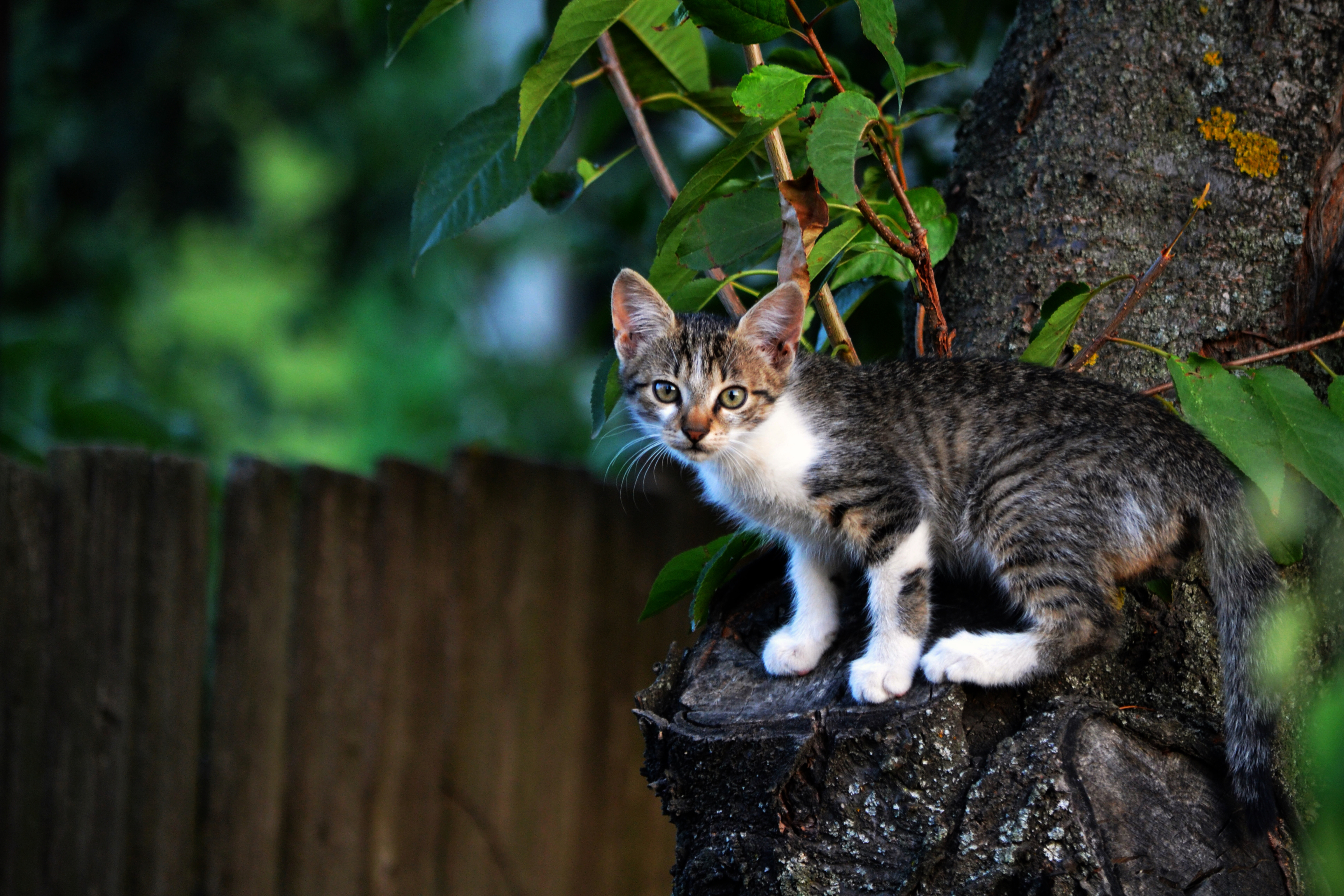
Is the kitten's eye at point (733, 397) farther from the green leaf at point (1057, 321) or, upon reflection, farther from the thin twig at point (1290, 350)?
the thin twig at point (1290, 350)

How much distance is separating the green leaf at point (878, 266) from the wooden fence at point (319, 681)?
7.77 feet

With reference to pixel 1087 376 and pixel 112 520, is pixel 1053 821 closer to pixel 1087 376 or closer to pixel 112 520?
pixel 1087 376

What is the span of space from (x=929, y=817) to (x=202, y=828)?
303cm

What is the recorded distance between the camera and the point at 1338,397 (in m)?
1.83

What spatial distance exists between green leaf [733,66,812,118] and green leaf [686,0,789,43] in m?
0.09

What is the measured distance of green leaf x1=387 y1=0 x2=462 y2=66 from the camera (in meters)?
2.14

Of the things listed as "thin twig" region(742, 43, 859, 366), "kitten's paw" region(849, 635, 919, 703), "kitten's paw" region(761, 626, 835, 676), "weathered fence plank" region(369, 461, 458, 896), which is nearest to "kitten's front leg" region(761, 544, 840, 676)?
"kitten's paw" region(761, 626, 835, 676)

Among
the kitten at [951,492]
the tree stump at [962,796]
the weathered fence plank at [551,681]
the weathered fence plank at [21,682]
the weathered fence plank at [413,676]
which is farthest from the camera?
the weathered fence plank at [551,681]

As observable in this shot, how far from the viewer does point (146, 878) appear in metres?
3.61

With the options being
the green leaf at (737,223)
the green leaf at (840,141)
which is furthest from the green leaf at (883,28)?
the green leaf at (737,223)

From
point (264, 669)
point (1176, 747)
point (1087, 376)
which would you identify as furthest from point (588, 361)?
point (1176, 747)

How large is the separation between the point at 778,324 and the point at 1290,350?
1.04 meters

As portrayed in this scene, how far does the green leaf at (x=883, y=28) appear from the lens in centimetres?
165

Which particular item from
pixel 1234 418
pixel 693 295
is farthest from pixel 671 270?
pixel 1234 418
